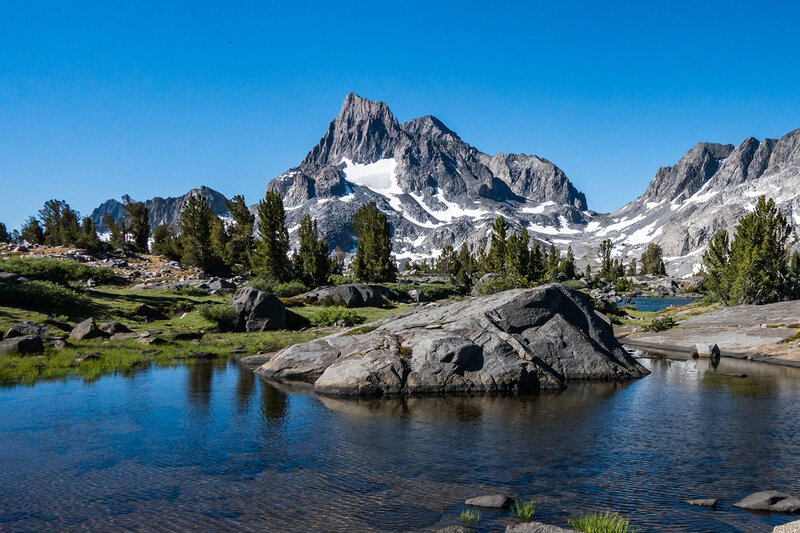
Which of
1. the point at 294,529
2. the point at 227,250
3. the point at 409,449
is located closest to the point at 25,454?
the point at 294,529

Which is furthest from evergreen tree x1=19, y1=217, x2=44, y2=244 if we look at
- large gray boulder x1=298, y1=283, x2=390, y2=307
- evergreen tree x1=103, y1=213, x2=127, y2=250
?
large gray boulder x1=298, y1=283, x2=390, y2=307

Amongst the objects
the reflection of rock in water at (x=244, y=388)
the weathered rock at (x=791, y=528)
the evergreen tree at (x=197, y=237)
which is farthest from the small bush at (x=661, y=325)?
the evergreen tree at (x=197, y=237)

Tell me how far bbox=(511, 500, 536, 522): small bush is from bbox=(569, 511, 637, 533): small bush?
0.82 meters

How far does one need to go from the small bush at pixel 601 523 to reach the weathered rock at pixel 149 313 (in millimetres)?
39821

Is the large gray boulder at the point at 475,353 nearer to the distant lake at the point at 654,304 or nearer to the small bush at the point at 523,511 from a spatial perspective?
the small bush at the point at 523,511

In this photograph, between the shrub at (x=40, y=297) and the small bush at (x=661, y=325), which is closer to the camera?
the shrub at (x=40, y=297)

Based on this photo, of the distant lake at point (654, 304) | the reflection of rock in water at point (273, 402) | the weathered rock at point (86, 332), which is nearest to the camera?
the reflection of rock in water at point (273, 402)

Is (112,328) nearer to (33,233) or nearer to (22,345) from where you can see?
(22,345)

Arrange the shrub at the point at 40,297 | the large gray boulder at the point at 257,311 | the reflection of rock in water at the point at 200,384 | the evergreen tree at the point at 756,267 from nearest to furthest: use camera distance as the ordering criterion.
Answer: the reflection of rock in water at the point at 200,384 → the shrub at the point at 40,297 → the large gray boulder at the point at 257,311 → the evergreen tree at the point at 756,267

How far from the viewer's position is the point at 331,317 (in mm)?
44312

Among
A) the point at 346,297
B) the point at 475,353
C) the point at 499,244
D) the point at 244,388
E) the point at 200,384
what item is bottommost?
the point at 244,388

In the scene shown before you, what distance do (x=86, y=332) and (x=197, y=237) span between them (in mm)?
58059

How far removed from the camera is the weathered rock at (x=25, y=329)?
28.3 metres

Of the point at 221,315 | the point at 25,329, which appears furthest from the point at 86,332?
the point at 221,315
